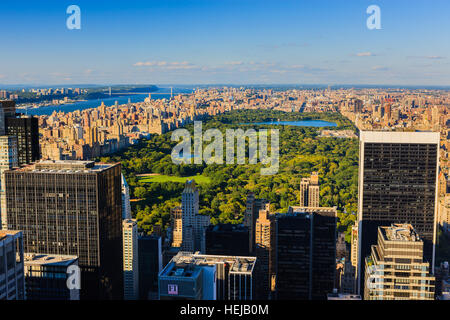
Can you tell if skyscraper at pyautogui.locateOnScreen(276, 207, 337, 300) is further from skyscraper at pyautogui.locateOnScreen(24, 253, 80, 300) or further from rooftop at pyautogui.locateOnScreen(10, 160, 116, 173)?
skyscraper at pyautogui.locateOnScreen(24, 253, 80, 300)

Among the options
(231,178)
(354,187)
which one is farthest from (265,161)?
(354,187)

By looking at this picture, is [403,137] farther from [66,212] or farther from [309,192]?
[66,212]

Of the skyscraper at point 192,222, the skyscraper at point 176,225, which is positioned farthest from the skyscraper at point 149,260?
the skyscraper at point 176,225

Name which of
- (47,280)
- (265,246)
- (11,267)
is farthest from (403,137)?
(11,267)

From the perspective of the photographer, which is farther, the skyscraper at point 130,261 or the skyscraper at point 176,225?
the skyscraper at point 176,225

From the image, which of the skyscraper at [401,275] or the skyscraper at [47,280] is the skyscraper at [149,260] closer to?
the skyscraper at [47,280]
